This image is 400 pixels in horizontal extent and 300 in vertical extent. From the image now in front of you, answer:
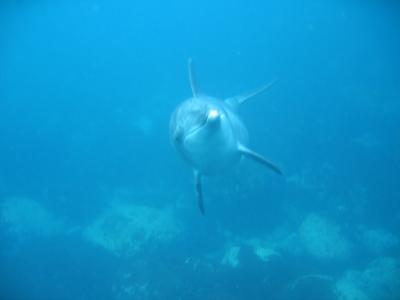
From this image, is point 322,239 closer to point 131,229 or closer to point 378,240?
point 378,240

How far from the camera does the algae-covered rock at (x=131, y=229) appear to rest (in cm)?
1188

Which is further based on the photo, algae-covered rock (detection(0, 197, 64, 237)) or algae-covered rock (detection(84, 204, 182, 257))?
algae-covered rock (detection(0, 197, 64, 237))

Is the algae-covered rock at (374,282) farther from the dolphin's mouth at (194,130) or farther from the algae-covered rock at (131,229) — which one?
the dolphin's mouth at (194,130)

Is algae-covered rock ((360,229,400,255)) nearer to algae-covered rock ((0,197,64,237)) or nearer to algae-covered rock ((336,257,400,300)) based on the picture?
algae-covered rock ((336,257,400,300))

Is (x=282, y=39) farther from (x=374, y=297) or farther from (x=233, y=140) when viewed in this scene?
A: (x=233, y=140)

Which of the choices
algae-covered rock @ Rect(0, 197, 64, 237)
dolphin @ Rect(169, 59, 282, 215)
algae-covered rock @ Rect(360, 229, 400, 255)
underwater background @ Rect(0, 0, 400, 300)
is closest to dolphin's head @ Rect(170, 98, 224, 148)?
dolphin @ Rect(169, 59, 282, 215)

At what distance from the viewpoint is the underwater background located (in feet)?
34.4

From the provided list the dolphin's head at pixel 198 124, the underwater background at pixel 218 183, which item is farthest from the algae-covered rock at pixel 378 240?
the dolphin's head at pixel 198 124

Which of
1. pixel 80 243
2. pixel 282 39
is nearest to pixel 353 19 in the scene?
pixel 282 39

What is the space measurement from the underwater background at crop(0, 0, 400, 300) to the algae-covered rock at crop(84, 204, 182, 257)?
0.06m

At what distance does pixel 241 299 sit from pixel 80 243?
6899 mm

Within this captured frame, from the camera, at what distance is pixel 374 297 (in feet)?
30.7

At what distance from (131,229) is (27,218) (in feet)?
19.5

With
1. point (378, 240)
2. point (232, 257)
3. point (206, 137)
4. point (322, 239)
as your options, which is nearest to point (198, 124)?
point (206, 137)
